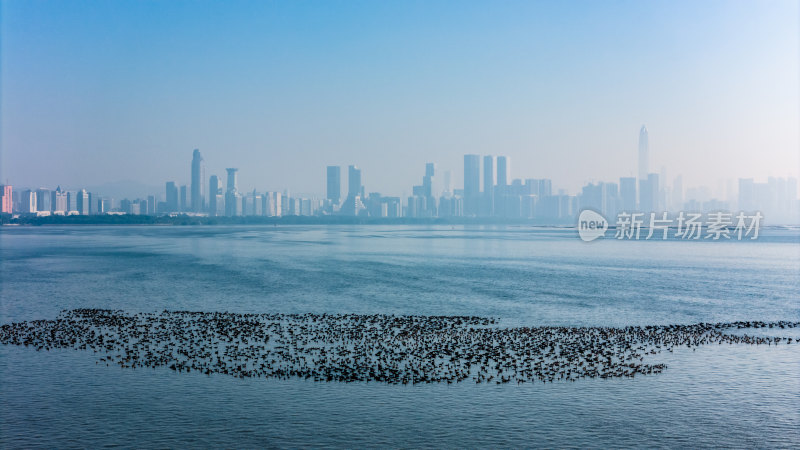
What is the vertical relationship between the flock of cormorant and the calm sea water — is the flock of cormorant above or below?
above

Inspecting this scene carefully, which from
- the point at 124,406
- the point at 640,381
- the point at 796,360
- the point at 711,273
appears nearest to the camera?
the point at 124,406

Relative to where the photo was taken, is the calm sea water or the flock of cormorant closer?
the calm sea water

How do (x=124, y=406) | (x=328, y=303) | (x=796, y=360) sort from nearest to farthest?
(x=124, y=406)
(x=796, y=360)
(x=328, y=303)

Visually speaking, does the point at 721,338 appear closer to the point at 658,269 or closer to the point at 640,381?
the point at 640,381

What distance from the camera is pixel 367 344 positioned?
3553 cm

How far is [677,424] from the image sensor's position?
2356 centimetres

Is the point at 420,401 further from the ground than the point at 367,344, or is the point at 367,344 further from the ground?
the point at 367,344

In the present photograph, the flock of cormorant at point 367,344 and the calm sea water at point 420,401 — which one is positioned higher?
the flock of cormorant at point 367,344

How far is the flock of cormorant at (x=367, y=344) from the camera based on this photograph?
3016 centimetres

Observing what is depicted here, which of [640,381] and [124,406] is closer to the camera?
[124,406]

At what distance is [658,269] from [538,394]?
7017 centimetres

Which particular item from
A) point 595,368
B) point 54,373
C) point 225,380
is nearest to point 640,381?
point 595,368

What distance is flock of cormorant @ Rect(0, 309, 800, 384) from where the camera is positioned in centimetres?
3016

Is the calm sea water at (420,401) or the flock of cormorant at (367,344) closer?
the calm sea water at (420,401)
